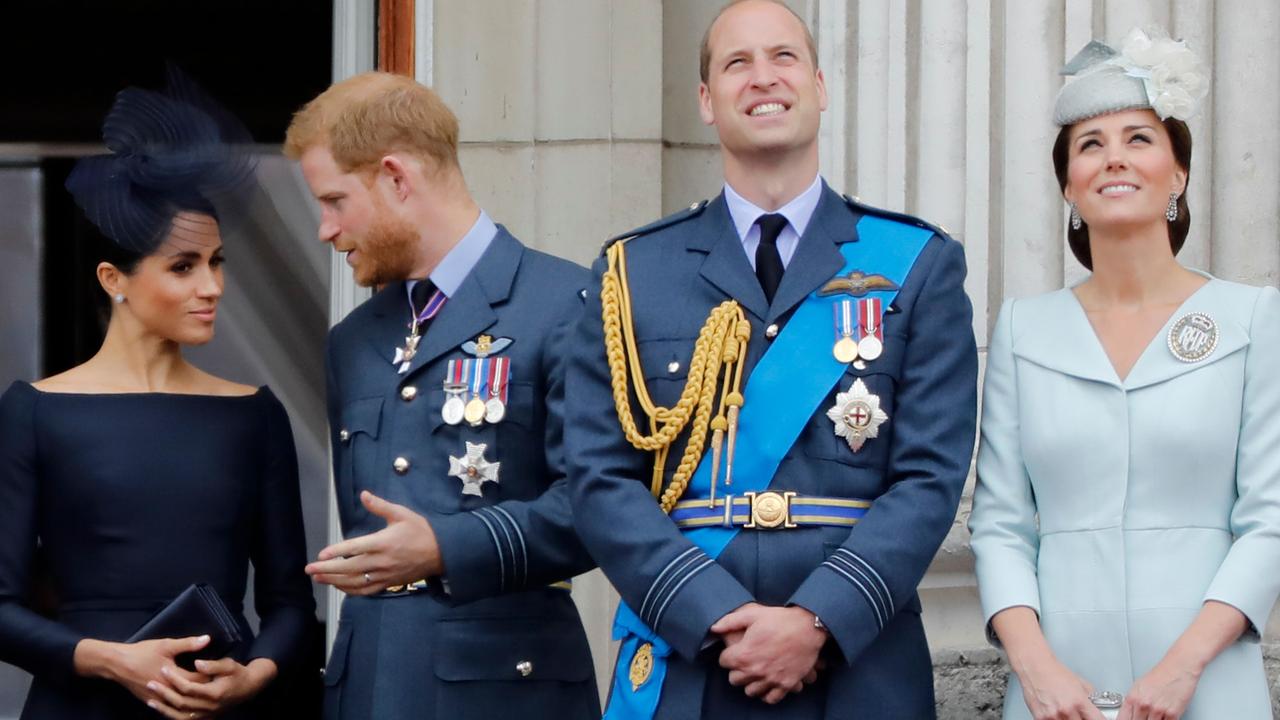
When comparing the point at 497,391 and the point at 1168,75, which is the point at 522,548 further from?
the point at 1168,75

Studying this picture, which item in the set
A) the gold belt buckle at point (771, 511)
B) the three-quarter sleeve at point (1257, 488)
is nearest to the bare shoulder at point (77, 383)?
the gold belt buckle at point (771, 511)

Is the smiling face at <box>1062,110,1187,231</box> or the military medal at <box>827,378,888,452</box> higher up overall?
the smiling face at <box>1062,110,1187,231</box>

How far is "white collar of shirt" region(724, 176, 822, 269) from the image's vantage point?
12.2 feet

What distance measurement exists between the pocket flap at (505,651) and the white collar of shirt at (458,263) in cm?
64

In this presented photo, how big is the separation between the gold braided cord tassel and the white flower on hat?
786 mm

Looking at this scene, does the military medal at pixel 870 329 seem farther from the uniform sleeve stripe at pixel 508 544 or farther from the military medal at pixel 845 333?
the uniform sleeve stripe at pixel 508 544

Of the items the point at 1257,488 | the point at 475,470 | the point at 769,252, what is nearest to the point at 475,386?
the point at 475,470

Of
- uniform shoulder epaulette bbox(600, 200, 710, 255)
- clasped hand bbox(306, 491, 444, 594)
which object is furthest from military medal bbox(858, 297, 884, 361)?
clasped hand bbox(306, 491, 444, 594)

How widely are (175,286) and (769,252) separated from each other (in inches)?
50.5

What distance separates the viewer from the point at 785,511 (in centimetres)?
351

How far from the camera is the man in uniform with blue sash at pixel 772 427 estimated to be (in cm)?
344

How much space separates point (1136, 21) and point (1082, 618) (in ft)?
5.78

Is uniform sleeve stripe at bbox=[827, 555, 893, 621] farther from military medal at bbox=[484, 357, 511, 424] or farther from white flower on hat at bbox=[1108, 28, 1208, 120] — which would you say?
white flower on hat at bbox=[1108, 28, 1208, 120]

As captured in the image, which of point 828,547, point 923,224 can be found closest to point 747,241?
point 923,224
